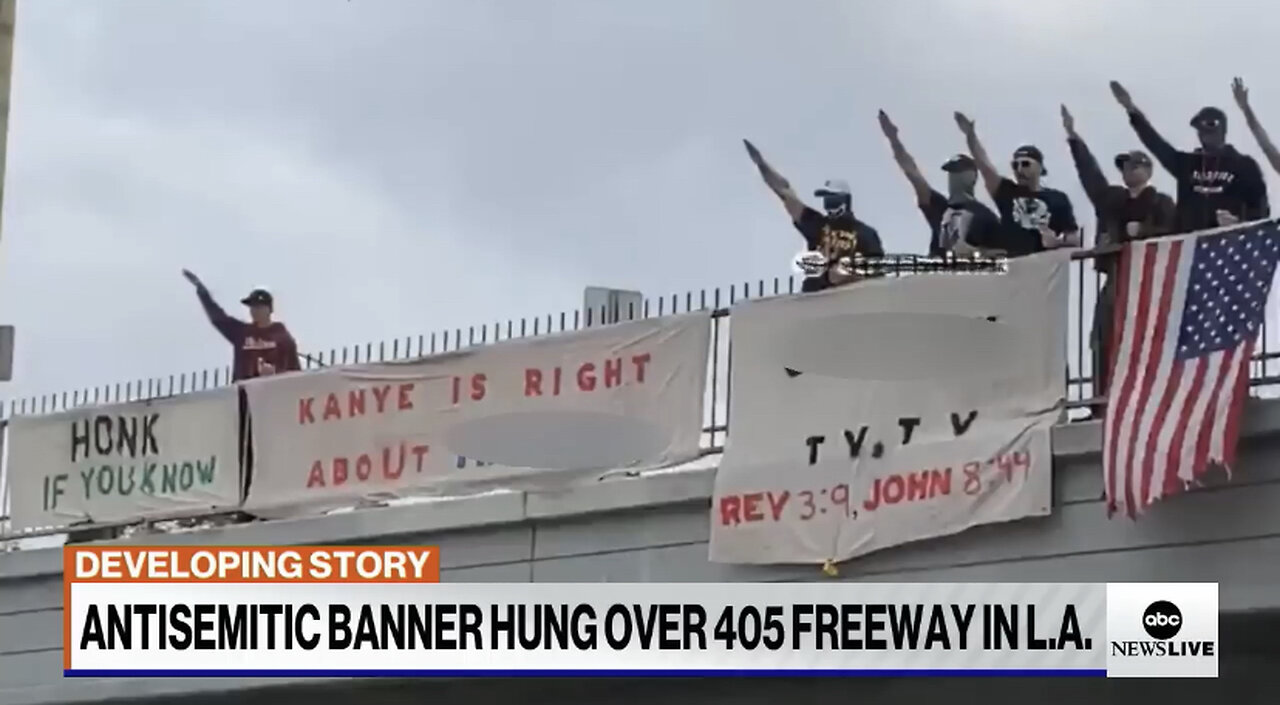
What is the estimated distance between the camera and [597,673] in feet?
42.4

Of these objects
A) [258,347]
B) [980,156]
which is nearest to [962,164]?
[980,156]

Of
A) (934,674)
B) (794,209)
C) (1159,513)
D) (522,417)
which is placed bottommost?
(934,674)

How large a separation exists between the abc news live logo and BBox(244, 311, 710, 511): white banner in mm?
2790

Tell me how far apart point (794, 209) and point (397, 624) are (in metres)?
3.47

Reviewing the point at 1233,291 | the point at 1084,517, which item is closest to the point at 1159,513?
the point at 1084,517

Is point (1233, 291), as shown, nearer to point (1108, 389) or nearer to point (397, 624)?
point (1108, 389)

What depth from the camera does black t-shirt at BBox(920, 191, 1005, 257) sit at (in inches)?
469

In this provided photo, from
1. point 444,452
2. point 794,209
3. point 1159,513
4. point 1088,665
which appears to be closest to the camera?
point 1159,513

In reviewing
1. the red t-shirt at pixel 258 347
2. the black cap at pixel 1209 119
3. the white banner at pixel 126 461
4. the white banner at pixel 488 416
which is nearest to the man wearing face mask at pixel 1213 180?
the black cap at pixel 1209 119

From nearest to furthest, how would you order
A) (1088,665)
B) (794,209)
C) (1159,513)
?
A: (1159,513), (1088,665), (794,209)

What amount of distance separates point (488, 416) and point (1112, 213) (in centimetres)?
412

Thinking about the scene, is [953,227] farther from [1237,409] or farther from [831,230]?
[1237,409]

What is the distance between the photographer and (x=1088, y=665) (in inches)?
446

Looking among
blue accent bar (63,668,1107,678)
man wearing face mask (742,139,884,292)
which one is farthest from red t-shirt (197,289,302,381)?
man wearing face mask (742,139,884,292)
